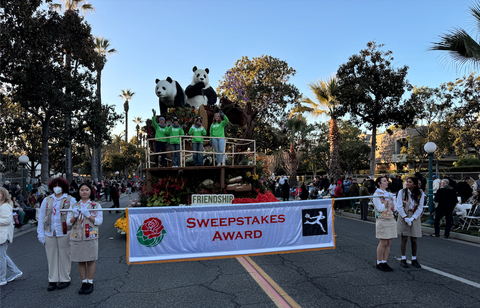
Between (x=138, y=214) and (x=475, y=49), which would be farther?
(x=475, y=49)

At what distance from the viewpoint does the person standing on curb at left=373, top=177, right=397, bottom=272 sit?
6.13 m

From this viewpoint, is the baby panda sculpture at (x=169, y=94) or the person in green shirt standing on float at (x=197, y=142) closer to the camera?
the person in green shirt standing on float at (x=197, y=142)

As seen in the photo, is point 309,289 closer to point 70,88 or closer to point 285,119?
point 70,88

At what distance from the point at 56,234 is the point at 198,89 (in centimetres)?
850

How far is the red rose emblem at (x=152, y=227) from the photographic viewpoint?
5250 millimetres

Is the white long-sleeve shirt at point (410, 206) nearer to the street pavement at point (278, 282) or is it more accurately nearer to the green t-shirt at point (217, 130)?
the street pavement at point (278, 282)

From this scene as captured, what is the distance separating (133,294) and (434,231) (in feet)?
32.2

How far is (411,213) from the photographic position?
259 inches

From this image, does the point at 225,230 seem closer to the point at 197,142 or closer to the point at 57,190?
the point at 57,190

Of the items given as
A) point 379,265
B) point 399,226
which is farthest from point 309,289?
point 399,226

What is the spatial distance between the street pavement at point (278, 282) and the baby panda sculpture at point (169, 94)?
5.97m

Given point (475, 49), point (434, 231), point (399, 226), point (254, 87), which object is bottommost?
point (434, 231)

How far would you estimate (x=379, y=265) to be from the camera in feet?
20.9

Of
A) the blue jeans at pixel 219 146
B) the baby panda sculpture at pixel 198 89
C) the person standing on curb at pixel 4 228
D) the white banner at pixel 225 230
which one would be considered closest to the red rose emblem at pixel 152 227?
the white banner at pixel 225 230
